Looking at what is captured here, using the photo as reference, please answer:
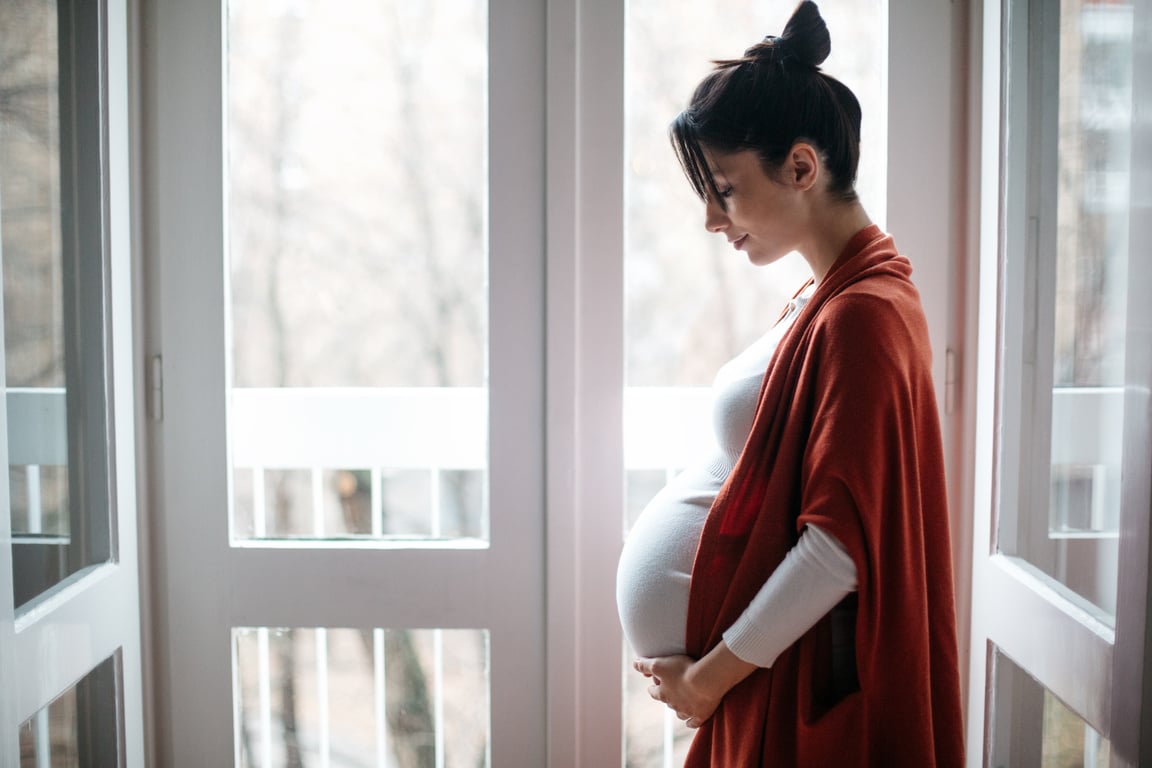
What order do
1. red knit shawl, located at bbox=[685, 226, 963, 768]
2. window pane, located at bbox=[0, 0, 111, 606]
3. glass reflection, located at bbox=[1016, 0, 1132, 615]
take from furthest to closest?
window pane, located at bbox=[0, 0, 111, 606] < glass reflection, located at bbox=[1016, 0, 1132, 615] < red knit shawl, located at bbox=[685, 226, 963, 768]

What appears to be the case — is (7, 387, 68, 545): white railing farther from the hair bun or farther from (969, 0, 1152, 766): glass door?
(969, 0, 1152, 766): glass door

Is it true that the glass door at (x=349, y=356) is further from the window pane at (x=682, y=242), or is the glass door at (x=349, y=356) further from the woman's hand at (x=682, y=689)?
the woman's hand at (x=682, y=689)

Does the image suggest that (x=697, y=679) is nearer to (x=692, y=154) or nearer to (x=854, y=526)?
(x=854, y=526)

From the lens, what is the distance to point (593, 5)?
134 centimetres

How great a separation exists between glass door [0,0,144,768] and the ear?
0.98 metres

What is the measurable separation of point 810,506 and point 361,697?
0.94 m

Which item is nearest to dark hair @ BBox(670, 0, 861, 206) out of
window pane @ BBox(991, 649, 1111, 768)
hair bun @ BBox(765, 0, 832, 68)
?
hair bun @ BBox(765, 0, 832, 68)

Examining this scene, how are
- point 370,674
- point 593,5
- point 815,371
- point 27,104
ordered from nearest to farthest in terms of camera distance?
point 815,371 → point 27,104 → point 593,5 → point 370,674

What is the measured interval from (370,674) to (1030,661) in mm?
1013

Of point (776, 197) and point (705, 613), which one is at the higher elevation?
point (776, 197)

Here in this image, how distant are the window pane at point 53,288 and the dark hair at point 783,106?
0.88 metres

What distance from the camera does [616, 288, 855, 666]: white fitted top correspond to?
2.92 feet

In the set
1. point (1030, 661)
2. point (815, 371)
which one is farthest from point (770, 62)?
point (1030, 661)

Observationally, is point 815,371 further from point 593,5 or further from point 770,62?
point 593,5
